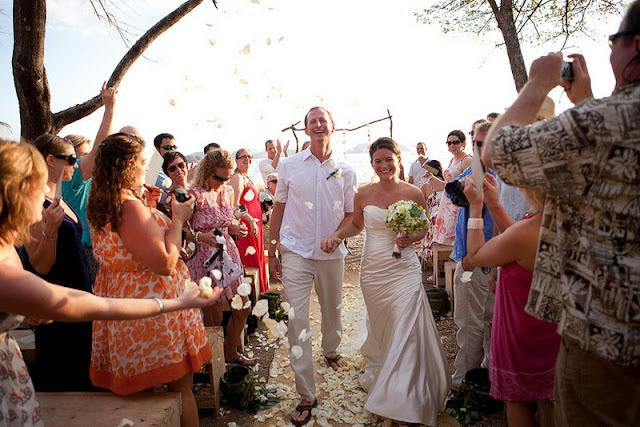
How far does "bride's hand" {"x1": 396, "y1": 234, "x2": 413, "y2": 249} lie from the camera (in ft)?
14.1

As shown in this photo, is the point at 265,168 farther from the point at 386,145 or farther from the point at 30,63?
the point at 386,145

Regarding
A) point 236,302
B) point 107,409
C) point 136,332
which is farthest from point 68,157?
point 236,302

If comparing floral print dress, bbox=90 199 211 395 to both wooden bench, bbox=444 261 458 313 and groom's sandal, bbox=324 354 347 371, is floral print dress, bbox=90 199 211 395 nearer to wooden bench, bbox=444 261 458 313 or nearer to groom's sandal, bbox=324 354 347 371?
groom's sandal, bbox=324 354 347 371

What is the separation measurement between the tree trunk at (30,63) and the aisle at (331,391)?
3933mm

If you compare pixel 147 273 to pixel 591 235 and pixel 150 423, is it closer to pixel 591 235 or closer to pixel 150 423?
pixel 150 423

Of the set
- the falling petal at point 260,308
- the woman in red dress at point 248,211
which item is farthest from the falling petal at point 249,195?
the falling petal at point 260,308

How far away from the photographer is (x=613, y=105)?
1.44 metres

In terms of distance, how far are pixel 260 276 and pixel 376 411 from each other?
364 centimetres

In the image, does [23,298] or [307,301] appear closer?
[23,298]

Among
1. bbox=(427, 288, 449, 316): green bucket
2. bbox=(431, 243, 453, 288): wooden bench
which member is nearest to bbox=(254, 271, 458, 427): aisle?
bbox=(427, 288, 449, 316): green bucket

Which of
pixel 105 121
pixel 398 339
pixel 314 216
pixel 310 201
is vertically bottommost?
pixel 398 339

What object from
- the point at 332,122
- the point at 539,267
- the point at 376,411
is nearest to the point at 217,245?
the point at 332,122

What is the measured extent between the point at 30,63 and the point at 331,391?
4779 millimetres

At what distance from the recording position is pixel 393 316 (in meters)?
4.37
